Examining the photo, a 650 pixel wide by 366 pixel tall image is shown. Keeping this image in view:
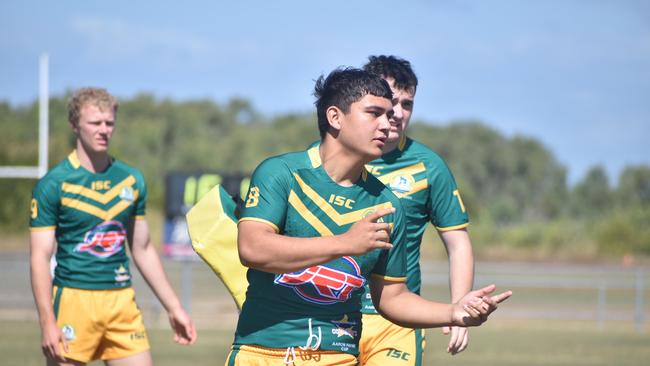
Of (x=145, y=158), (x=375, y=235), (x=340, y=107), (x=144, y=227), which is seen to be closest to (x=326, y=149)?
(x=340, y=107)

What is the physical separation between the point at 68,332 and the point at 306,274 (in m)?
2.80

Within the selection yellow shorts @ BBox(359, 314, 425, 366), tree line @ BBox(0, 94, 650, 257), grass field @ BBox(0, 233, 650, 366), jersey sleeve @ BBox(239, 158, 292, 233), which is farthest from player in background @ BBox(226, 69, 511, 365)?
tree line @ BBox(0, 94, 650, 257)

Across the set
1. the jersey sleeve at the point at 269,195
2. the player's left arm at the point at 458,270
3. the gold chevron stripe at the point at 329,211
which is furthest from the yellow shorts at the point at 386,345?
the jersey sleeve at the point at 269,195

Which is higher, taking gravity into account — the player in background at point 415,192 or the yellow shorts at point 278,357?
the player in background at point 415,192

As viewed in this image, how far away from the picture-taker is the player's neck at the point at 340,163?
4.58m

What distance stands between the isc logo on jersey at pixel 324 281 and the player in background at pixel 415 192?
122 cm

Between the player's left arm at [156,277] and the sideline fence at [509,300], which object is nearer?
the player's left arm at [156,277]

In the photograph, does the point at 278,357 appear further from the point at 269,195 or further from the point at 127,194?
the point at 127,194

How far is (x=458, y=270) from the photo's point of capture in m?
5.93

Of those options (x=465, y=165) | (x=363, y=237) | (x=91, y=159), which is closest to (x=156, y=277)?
(x=91, y=159)

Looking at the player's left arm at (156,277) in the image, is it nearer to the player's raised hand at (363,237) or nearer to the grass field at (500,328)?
the player's raised hand at (363,237)

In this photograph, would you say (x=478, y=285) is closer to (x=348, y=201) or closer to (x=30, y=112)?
(x=348, y=201)

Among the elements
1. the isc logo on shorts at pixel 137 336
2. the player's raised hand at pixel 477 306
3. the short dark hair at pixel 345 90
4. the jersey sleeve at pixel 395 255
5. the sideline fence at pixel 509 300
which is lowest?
the sideline fence at pixel 509 300

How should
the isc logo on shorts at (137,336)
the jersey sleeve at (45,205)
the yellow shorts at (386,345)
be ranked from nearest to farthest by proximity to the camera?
the yellow shorts at (386,345), the jersey sleeve at (45,205), the isc logo on shorts at (137,336)
